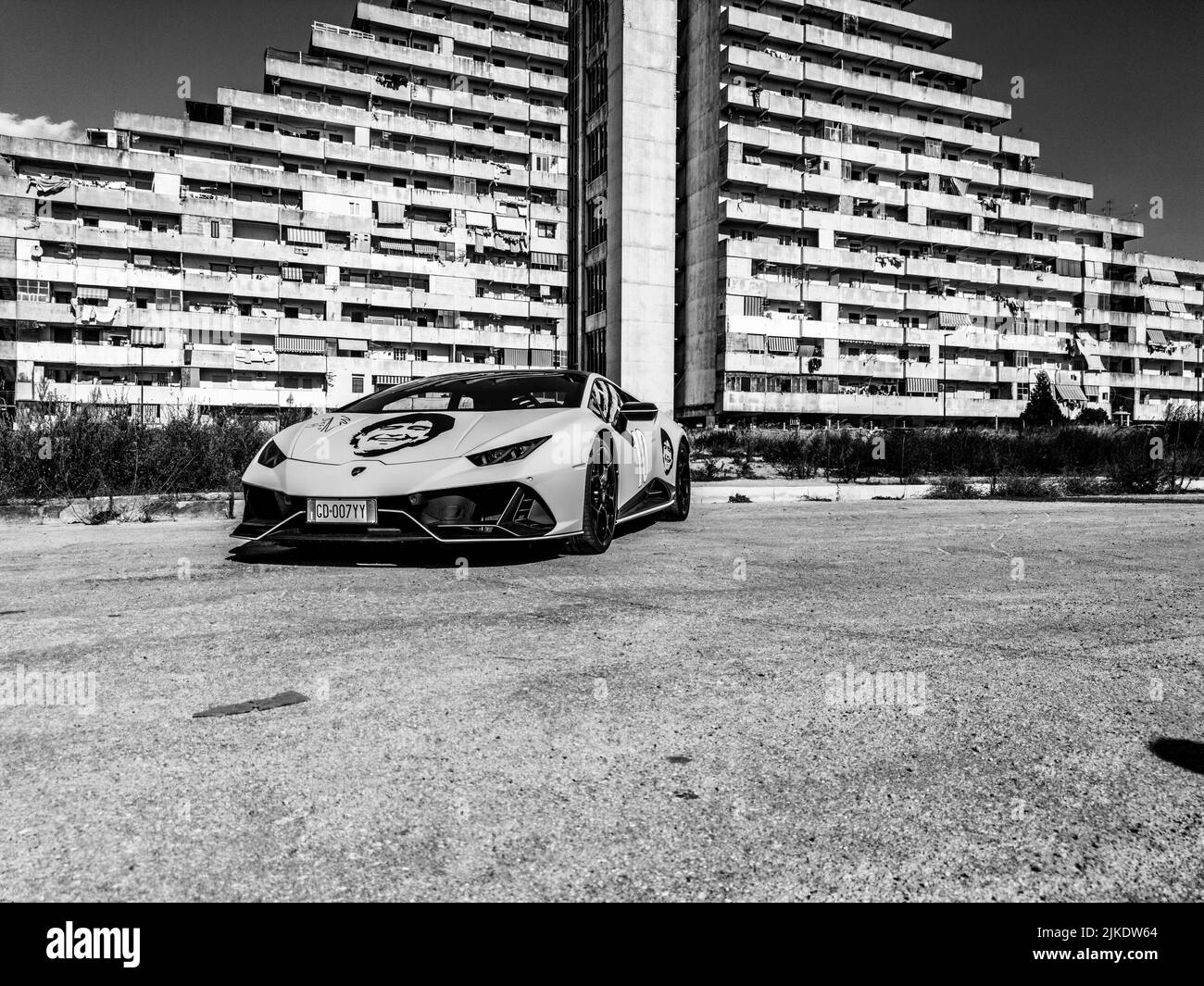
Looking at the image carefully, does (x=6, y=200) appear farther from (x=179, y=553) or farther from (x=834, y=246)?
(x=179, y=553)

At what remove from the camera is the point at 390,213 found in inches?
2235

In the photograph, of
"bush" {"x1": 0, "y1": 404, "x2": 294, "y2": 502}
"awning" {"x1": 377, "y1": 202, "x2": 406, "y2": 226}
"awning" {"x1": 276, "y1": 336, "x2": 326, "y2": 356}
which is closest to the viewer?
"bush" {"x1": 0, "y1": 404, "x2": 294, "y2": 502}

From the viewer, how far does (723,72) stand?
5369 cm

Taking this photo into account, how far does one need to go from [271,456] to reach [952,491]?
9.62 m

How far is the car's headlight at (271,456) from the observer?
18.9 ft

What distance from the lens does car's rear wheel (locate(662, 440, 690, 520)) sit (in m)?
8.63

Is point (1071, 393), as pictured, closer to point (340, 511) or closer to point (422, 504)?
point (422, 504)

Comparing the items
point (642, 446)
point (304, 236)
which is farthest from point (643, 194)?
point (642, 446)

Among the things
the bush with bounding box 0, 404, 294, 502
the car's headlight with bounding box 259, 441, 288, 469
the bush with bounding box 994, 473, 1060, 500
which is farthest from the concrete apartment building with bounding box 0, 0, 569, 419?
the car's headlight with bounding box 259, 441, 288, 469

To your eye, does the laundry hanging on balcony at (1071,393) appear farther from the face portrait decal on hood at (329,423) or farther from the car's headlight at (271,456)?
the car's headlight at (271,456)

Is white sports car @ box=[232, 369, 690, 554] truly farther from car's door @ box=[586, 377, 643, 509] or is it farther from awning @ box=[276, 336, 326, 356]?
awning @ box=[276, 336, 326, 356]

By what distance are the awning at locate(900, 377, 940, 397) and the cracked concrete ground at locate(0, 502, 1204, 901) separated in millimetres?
54728

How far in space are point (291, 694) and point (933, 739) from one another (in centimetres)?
186
